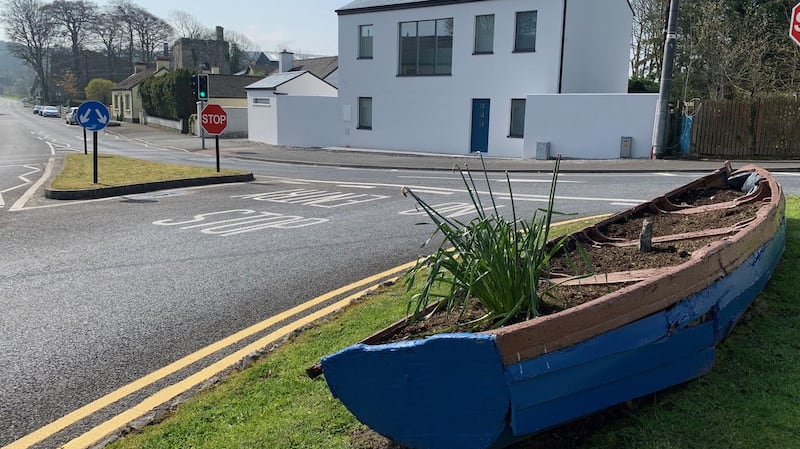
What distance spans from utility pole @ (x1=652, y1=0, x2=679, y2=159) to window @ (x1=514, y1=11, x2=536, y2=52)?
6124 mm

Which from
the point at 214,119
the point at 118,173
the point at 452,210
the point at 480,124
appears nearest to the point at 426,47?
the point at 480,124

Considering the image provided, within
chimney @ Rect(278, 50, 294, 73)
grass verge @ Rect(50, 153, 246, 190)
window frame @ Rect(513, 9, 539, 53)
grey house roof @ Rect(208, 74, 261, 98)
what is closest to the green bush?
grey house roof @ Rect(208, 74, 261, 98)

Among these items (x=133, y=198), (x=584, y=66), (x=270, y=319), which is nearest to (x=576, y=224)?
(x=270, y=319)

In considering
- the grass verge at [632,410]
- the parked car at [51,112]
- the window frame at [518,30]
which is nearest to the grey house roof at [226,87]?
the window frame at [518,30]

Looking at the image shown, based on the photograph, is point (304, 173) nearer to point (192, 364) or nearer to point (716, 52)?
point (192, 364)

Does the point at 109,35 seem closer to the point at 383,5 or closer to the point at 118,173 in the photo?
the point at 383,5

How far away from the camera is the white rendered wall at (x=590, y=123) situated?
21938mm

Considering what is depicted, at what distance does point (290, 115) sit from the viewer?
34.5 metres

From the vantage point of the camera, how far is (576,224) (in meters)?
8.59

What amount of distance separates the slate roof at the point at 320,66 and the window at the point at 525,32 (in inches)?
829

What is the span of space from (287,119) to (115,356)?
1222 inches

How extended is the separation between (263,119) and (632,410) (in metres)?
35.8

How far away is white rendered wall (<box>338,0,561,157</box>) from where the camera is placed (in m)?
25.1

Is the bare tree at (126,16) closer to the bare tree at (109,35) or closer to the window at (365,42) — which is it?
the bare tree at (109,35)
